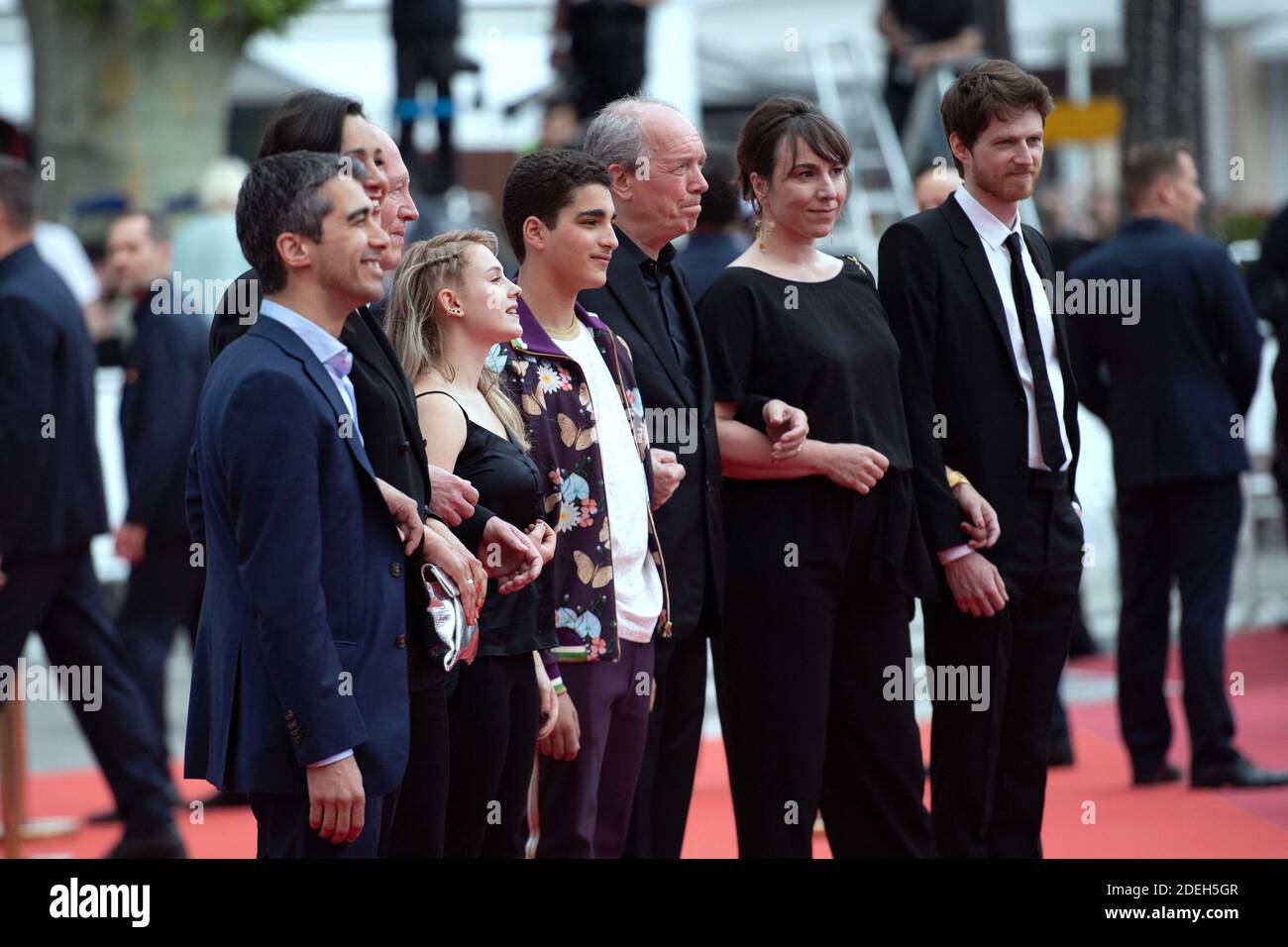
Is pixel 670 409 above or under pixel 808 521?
above

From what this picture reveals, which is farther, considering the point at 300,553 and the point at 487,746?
the point at 487,746

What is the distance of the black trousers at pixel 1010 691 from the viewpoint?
485 centimetres

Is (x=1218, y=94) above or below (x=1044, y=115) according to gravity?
above

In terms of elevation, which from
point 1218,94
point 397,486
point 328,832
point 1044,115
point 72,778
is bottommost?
point 72,778

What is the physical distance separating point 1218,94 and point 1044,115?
29.5 metres

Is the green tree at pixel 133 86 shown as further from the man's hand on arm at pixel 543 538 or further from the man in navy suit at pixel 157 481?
the man's hand on arm at pixel 543 538

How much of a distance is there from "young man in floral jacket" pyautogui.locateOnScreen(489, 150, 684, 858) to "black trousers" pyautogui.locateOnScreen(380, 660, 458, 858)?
60 centimetres

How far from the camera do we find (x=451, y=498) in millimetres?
3934

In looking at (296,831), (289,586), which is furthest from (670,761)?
(289,586)

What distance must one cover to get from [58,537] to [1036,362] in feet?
10.8

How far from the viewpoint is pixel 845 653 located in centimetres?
492

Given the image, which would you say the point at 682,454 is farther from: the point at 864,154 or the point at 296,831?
the point at 864,154
